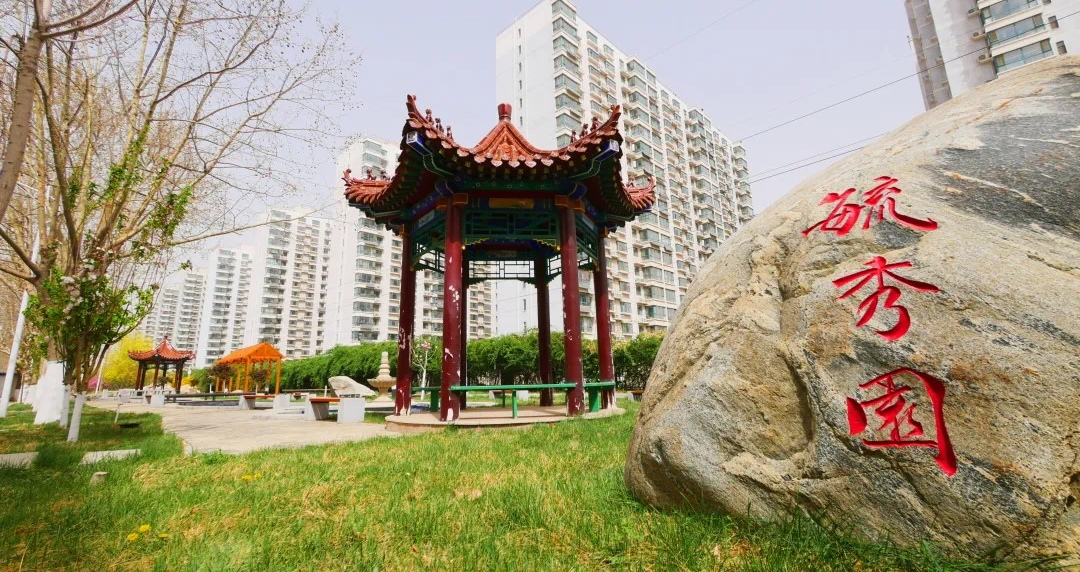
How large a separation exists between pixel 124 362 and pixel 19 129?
261 feet

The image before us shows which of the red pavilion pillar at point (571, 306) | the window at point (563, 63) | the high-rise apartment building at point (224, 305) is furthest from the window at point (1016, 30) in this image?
the high-rise apartment building at point (224, 305)

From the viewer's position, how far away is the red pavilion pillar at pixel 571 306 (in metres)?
8.66

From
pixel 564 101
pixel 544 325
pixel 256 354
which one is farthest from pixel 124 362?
pixel 544 325

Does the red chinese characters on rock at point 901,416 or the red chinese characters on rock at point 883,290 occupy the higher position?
the red chinese characters on rock at point 883,290

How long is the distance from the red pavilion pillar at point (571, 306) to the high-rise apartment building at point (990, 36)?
33690mm

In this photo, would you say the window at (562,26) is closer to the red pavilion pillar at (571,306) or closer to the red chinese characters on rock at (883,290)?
the red pavilion pillar at (571,306)

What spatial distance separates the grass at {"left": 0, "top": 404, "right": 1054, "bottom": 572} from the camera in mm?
2297

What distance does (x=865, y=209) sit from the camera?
2.73 meters

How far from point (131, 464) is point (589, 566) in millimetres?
5038

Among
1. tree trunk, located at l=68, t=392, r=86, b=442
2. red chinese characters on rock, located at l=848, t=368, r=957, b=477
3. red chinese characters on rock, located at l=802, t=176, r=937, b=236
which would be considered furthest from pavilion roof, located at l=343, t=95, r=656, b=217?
red chinese characters on rock, located at l=848, t=368, r=957, b=477

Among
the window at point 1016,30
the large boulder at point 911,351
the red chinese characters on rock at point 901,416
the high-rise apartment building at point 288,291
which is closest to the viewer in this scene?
the large boulder at point 911,351

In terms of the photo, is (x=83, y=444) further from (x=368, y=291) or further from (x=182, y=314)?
(x=182, y=314)

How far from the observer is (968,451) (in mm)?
2057

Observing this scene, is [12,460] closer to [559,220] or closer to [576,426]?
[576,426]
